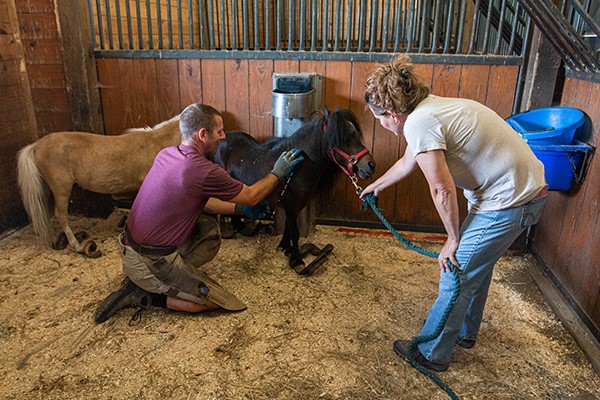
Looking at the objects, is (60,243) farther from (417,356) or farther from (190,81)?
(417,356)

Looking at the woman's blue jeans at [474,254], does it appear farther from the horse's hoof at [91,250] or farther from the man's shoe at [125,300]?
the horse's hoof at [91,250]

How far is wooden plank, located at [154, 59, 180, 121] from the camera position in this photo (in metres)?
3.18

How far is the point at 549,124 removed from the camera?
2500 millimetres

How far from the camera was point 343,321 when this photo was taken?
2215mm

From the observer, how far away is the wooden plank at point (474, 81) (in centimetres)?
285

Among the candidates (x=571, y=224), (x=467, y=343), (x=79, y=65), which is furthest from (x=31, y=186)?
(x=571, y=224)

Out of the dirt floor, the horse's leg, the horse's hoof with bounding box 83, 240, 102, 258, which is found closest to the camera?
the dirt floor

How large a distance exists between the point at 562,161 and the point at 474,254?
1020 mm

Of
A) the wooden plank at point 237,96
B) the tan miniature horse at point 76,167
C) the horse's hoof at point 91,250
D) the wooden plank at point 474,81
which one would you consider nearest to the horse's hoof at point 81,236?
the tan miniature horse at point 76,167

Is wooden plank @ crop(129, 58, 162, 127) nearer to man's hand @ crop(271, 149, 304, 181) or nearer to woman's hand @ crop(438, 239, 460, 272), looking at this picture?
man's hand @ crop(271, 149, 304, 181)

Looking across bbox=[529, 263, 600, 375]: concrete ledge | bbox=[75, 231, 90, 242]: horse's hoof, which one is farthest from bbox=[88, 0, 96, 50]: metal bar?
bbox=[529, 263, 600, 375]: concrete ledge

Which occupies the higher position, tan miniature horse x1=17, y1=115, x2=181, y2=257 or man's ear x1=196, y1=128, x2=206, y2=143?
man's ear x1=196, y1=128, x2=206, y2=143

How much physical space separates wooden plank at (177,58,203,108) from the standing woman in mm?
1927

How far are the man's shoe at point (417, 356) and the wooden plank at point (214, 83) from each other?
81.9 inches
